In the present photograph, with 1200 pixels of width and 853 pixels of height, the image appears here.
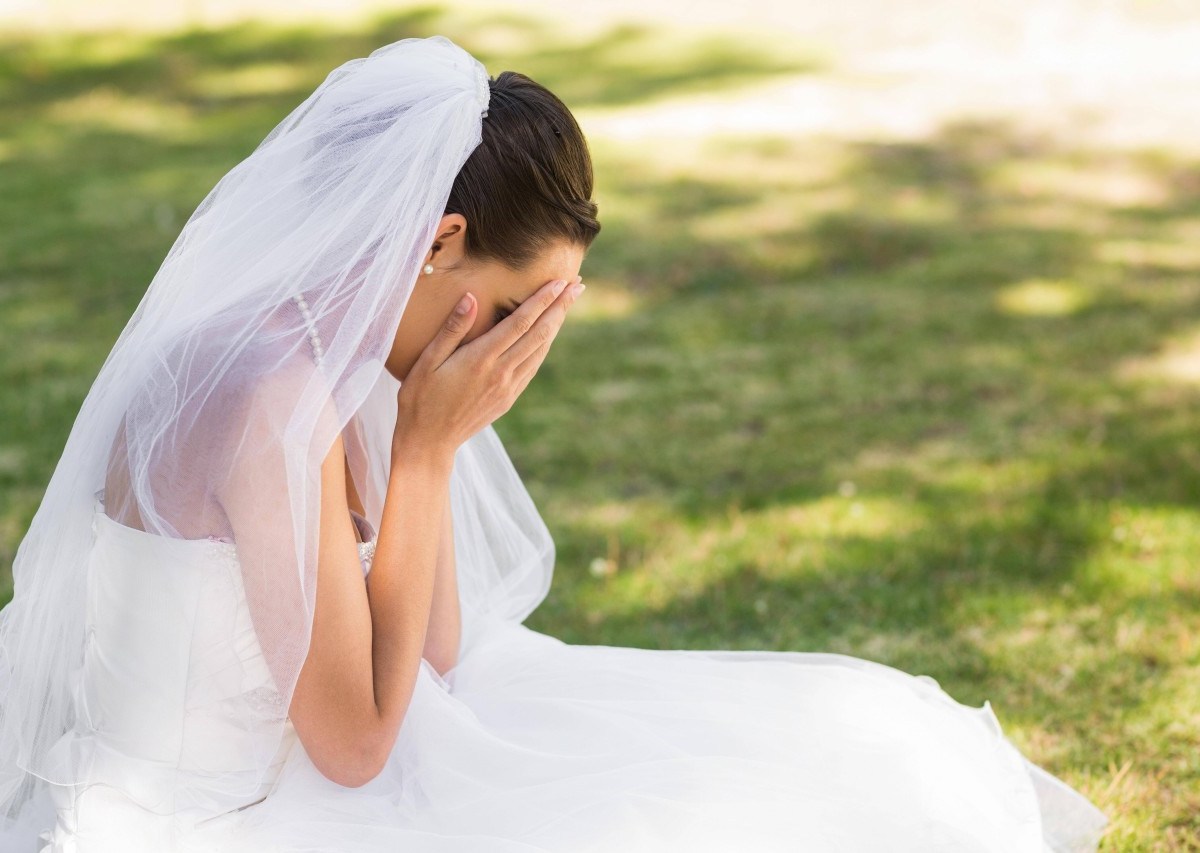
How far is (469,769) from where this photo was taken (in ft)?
8.25

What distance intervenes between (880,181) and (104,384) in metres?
9.38

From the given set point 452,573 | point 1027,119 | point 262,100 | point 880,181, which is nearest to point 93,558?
point 452,573

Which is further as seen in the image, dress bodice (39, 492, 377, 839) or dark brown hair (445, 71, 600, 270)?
dark brown hair (445, 71, 600, 270)

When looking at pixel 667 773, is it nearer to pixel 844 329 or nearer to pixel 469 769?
pixel 469 769

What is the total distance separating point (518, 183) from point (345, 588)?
2.65 feet

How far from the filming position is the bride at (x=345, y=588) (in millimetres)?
2275

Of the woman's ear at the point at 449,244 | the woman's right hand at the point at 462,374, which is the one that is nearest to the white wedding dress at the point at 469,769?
the woman's right hand at the point at 462,374

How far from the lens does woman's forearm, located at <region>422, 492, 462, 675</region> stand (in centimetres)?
290

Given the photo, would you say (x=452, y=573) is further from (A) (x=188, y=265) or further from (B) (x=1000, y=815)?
(B) (x=1000, y=815)

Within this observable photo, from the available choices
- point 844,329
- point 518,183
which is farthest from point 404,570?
point 844,329

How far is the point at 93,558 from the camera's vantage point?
7.83ft

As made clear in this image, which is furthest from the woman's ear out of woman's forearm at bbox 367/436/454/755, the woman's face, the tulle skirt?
the tulle skirt

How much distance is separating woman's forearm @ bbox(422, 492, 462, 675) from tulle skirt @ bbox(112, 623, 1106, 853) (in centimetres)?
5

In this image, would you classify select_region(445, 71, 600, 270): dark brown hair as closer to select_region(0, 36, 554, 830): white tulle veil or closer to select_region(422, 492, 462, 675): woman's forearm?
select_region(0, 36, 554, 830): white tulle veil
